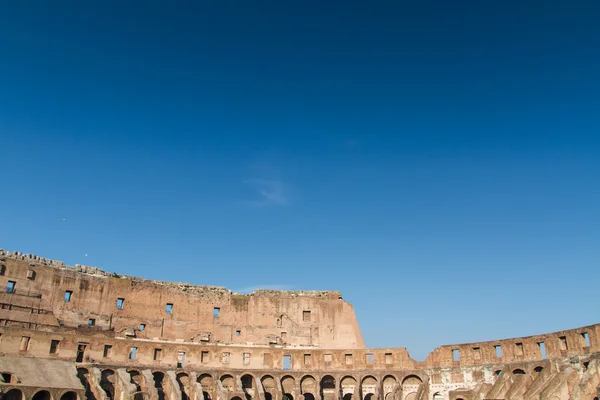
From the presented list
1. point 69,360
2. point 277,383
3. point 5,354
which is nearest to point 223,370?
point 277,383

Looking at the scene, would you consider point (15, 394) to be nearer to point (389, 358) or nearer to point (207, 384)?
point (207, 384)

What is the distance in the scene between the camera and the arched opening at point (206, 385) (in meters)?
47.4

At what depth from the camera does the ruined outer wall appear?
47.1 m

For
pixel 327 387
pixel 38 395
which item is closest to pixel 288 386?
pixel 327 387

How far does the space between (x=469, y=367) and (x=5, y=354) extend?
39.6 metres

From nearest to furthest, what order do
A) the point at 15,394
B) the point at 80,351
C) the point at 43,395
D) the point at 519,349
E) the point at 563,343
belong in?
the point at 15,394 → the point at 43,395 → the point at 563,343 → the point at 80,351 → the point at 519,349

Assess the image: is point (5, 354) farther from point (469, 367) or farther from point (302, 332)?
point (469, 367)

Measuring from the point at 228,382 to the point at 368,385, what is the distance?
535 inches

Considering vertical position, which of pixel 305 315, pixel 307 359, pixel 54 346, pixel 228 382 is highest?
pixel 305 315

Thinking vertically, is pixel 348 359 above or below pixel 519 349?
below

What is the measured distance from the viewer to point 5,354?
39.2 meters

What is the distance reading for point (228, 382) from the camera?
160ft

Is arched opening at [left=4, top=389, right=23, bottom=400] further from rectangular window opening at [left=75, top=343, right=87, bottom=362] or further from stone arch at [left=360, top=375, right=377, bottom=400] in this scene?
stone arch at [left=360, top=375, right=377, bottom=400]

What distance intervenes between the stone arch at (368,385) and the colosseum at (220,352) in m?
0.10
